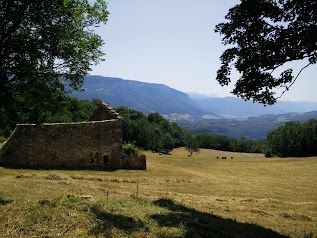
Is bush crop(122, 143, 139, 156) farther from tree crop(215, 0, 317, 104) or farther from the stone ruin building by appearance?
tree crop(215, 0, 317, 104)

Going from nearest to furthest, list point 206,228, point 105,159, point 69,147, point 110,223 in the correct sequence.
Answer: point 110,223, point 206,228, point 69,147, point 105,159

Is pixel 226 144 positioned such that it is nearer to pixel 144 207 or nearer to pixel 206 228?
pixel 144 207

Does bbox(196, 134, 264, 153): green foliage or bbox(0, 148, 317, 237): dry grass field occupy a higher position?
bbox(0, 148, 317, 237): dry grass field

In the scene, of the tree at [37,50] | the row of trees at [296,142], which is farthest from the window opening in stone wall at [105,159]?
the row of trees at [296,142]

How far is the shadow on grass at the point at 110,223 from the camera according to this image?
927cm

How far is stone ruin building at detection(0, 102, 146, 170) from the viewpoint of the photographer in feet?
83.7

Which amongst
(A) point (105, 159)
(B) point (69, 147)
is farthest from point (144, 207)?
(A) point (105, 159)

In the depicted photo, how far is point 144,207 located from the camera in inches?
507

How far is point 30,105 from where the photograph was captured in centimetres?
1263

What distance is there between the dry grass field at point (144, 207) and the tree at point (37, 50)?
3.83 metres

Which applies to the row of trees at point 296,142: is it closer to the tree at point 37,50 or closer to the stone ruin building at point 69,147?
the stone ruin building at point 69,147

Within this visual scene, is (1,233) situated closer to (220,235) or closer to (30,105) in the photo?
(30,105)

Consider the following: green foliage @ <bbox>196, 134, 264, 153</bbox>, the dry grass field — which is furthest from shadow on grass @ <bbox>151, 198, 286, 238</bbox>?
green foliage @ <bbox>196, 134, 264, 153</bbox>

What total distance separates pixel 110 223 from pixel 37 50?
22.6 ft
